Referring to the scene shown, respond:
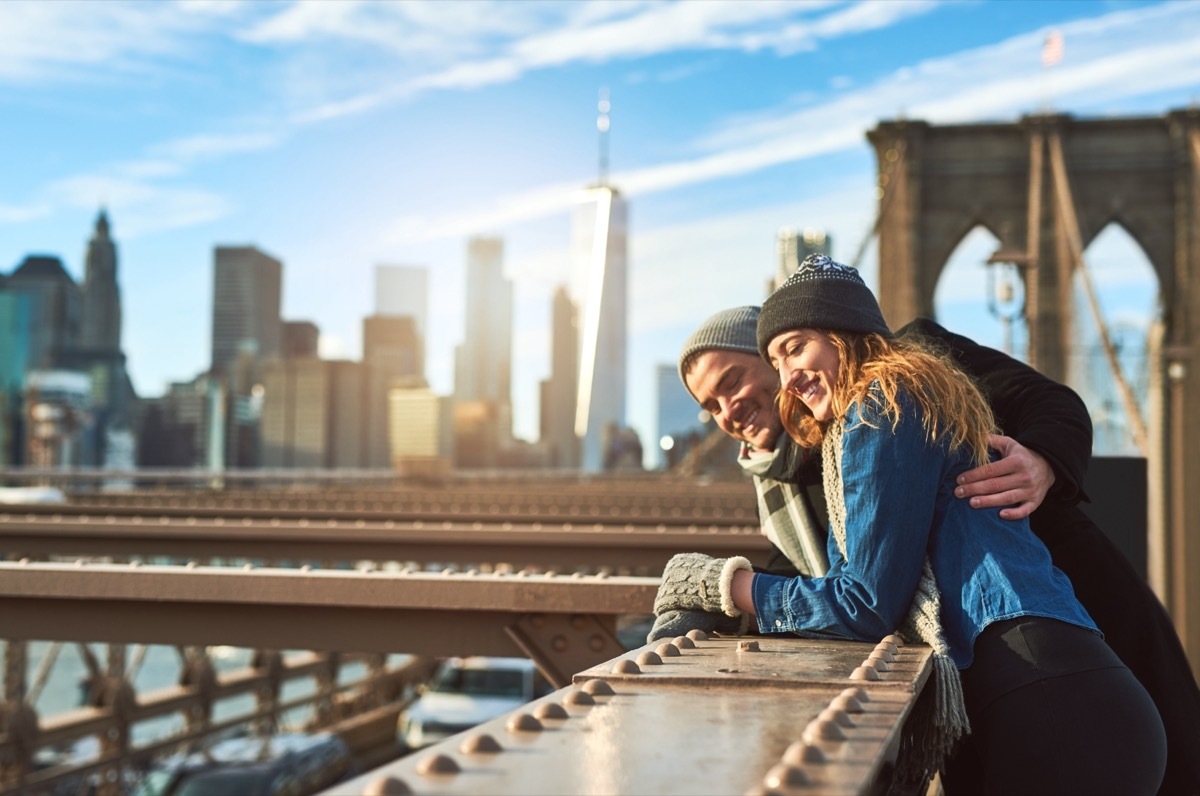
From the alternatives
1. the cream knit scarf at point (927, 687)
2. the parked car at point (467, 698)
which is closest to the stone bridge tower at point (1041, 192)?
the parked car at point (467, 698)

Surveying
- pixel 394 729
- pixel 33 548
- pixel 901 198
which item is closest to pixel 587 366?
pixel 901 198

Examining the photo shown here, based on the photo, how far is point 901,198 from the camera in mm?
46250

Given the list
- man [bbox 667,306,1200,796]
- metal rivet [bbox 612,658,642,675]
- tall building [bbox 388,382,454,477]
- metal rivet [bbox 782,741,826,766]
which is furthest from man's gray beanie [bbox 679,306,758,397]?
tall building [bbox 388,382,454,477]

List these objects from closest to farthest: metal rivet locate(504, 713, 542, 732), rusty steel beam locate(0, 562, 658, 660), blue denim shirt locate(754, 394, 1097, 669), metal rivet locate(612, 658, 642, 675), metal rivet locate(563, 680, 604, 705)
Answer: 1. metal rivet locate(504, 713, 542, 732)
2. metal rivet locate(563, 680, 604, 705)
3. metal rivet locate(612, 658, 642, 675)
4. blue denim shirt locate(754, 394, 1097, 669)
5. rusty steel beam locate(0, 562, 658, 660)

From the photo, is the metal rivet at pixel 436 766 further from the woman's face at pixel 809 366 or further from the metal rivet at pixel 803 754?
the woman's face at pixel 809 366

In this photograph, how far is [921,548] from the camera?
2.56 m

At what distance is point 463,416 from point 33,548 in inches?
5413

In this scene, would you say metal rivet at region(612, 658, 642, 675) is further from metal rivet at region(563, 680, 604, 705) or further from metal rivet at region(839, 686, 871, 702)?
metal rivet at region(839, 686, 871, 702)

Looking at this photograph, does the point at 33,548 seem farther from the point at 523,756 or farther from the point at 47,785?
the point at 47,785

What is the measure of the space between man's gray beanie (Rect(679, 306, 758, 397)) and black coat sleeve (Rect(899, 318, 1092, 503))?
416mm

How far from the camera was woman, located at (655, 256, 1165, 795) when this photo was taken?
2.43 metres

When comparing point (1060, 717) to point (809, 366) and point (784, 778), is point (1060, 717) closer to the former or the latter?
point (809, 366)

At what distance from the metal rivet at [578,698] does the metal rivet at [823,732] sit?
0.33 meters

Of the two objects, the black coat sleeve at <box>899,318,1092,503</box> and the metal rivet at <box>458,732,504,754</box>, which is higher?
the black coat sleeve at <box>899,318,1092,503</box>
